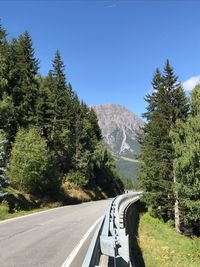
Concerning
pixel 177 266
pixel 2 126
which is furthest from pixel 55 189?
pixel 177 266

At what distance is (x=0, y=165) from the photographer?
79.9 feet

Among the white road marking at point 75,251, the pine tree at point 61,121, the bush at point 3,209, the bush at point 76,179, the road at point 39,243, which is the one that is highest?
the pine tree at point 61,121

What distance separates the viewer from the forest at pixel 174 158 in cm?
2795

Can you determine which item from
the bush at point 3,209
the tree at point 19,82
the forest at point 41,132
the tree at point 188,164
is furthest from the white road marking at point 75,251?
the tree at point 19,82

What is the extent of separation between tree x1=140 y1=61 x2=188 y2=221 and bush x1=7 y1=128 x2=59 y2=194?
9097mm

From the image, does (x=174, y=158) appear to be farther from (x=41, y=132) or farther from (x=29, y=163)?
(x=41, y=132)

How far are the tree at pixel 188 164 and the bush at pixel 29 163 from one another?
11604mm

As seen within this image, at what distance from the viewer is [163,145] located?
3088 cm

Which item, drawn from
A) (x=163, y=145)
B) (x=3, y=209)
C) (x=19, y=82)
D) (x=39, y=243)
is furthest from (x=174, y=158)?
(x=19, y=82)

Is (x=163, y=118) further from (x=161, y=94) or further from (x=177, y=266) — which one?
(x=177, y=266)

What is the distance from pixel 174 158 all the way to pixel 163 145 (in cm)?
144

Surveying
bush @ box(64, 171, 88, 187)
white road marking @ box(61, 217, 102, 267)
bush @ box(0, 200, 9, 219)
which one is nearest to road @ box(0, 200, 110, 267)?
white road marking @ box(61, 217, 102, 267)

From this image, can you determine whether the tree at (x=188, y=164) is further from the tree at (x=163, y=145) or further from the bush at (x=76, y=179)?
the bush at (x=76, y=179)

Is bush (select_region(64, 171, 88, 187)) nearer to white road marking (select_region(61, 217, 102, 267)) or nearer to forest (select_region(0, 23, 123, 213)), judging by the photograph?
forest (select_region(0, 23, 123, 213))
